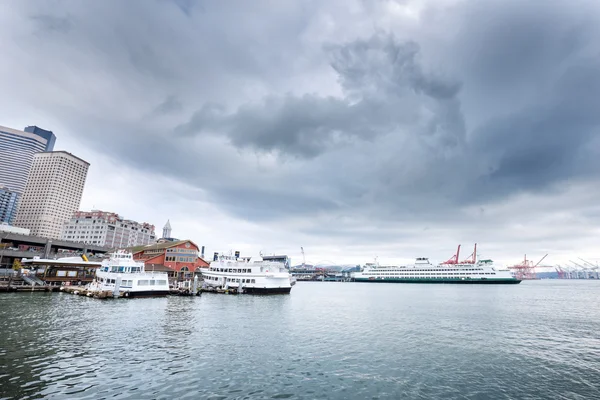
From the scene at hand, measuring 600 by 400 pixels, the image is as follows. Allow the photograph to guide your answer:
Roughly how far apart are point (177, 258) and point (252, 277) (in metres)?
44.2

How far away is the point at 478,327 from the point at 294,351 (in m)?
30.9

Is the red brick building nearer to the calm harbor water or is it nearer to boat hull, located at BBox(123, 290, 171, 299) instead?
boat hull, located at BBox(123, 290, 171, 299)

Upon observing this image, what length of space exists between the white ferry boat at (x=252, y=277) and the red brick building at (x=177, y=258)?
2725cm

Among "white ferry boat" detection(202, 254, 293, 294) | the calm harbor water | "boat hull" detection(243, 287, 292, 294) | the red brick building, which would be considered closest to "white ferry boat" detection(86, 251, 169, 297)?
the calm harbor water

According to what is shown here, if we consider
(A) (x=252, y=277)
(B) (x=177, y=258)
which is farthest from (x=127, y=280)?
(B) (x=177, y=258)

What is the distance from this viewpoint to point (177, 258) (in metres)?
119

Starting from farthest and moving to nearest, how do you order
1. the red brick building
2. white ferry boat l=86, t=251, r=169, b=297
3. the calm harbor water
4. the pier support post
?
the red brick building, white ferry boat l=86, t=251, r=169, b=297, the pier support post, the calm harbor water

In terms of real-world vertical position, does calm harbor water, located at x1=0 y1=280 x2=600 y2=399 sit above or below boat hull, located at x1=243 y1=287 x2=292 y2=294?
below

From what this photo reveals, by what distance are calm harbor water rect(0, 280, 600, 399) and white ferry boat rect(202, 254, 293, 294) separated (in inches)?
1670

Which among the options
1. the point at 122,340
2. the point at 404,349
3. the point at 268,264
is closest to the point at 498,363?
the point at 404,349

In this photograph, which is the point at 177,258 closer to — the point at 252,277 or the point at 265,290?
the point at 252,277

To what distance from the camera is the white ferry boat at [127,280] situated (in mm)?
67562

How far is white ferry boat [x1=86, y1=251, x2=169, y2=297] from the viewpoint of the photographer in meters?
67.6

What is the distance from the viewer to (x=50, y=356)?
24.3m
